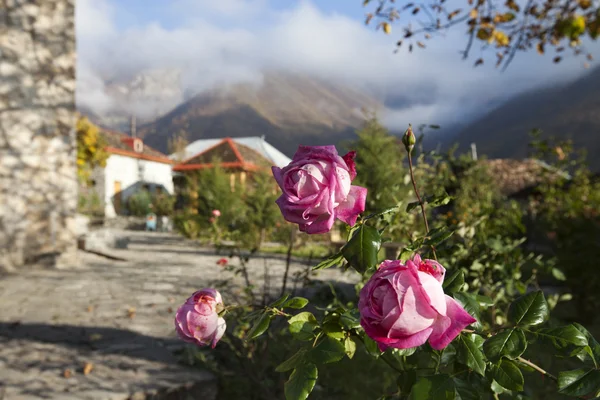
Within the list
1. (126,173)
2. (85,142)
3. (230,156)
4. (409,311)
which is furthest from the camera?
(126,173)

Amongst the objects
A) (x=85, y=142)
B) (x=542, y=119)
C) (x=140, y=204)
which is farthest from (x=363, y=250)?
(x=542, y=119)

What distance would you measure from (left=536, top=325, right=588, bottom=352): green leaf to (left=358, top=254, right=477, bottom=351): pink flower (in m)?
0.25

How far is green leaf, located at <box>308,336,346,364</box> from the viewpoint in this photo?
815 mm

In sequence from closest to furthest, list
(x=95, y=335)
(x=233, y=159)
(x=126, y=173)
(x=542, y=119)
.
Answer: (x=95, y=335)
(x=233, y=159)
(x=126, y=173)
(x=542, y=119)

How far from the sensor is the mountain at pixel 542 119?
44.5 meters

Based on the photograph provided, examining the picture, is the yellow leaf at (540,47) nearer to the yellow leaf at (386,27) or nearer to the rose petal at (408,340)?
the yellow leaf at (386,27)

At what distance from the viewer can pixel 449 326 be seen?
0.66m

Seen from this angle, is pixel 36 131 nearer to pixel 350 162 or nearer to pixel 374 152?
pixel 374 152

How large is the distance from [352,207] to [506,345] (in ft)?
1.14

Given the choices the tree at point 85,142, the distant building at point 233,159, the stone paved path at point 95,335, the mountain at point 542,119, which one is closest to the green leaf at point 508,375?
the stone paved path at point 95,335

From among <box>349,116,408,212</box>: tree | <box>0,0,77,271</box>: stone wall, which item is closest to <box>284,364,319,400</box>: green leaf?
<box>0,0,77,271</box>: stone wall

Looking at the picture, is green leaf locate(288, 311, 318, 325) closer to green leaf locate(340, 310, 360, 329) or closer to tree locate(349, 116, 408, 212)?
green leaf locate(340, 310, 360, 329)

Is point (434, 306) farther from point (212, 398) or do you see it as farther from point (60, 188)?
point (60, 188)

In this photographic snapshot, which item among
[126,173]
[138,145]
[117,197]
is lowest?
[117,197]
